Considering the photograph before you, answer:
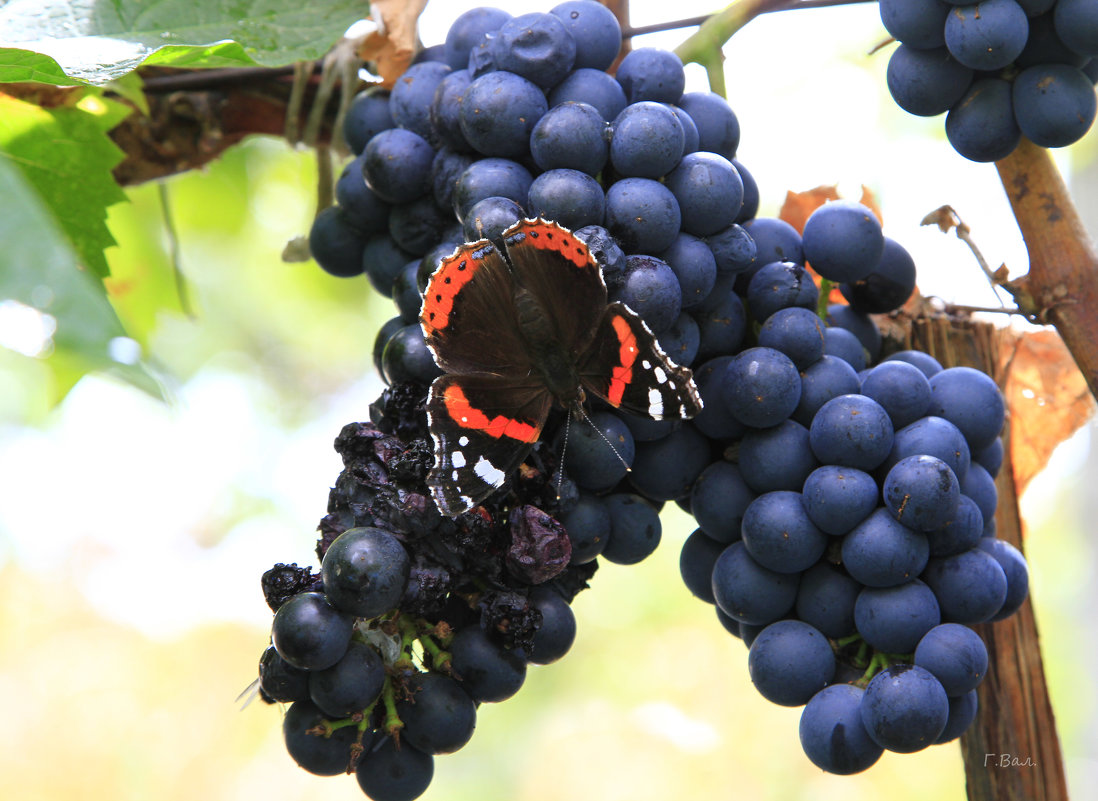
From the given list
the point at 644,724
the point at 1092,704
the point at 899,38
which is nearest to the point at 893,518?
the point at 899,38

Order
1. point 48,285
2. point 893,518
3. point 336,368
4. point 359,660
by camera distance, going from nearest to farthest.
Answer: point 48,285 → point 359,660 → point 893,518 → point 336,368

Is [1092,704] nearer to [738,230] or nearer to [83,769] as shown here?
[738,230]

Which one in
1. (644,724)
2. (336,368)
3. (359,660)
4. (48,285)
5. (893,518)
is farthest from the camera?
(336,368)

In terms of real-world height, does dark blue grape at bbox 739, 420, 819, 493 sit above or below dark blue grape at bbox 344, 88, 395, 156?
below

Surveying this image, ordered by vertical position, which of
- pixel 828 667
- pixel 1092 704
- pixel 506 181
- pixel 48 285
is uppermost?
pixel 48 285

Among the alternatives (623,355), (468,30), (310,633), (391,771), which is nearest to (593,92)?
(468,30)

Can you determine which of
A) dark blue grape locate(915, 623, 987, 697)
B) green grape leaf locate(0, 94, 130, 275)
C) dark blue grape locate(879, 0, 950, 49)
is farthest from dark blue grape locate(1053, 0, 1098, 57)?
green grape leaf locate(0, 94, 130, 275)

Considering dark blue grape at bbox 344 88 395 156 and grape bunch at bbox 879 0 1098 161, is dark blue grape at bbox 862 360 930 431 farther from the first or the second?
dark blue grape at bbox 344 88 395 156

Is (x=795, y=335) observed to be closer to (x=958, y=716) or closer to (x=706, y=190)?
(x=706, y=190)
